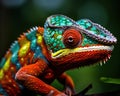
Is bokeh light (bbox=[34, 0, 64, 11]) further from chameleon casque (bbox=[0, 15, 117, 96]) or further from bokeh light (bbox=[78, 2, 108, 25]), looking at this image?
chameleon casque (bbox=[0, 15, 117, 96])

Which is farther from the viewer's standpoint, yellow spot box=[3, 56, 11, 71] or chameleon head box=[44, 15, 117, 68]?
yellow spot box=[3, 56, 11, 71]

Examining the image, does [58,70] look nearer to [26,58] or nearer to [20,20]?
[26,58]

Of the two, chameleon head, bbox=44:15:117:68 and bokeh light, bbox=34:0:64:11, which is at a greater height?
bokeh light, bbox=34:0:64:11

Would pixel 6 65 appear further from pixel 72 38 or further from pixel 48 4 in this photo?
pixel 48 4

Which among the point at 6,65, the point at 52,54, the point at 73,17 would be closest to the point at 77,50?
the point at 52,54

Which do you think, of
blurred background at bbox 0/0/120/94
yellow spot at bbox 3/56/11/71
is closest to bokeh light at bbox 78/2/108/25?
blurred background at bbox 0/0/120/94

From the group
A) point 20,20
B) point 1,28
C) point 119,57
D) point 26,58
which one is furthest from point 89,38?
point 20,20
